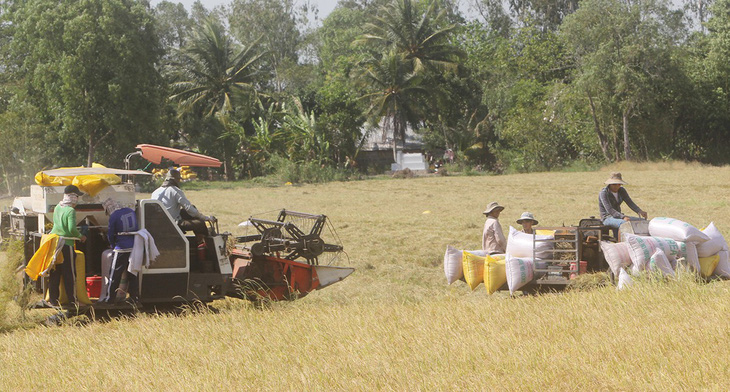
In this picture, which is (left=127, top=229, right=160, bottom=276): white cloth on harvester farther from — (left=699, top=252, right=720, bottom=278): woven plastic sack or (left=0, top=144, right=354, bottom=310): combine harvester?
(left=699, top=252, right=720, bottom=278): woven plastic sack

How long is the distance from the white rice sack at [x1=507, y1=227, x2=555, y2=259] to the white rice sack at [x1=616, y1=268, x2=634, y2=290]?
0.86 meters

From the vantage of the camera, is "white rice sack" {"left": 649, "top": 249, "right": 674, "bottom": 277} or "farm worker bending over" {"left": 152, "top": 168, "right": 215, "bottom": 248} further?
"farm worker bending over" {"left": 152, "top": 168, "right": 215, "bottom": 248}

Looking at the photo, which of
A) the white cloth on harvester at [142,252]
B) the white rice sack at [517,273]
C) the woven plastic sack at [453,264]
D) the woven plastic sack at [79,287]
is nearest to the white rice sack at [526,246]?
the white rice sack at [517,273]

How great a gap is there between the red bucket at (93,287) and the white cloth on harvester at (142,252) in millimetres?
400

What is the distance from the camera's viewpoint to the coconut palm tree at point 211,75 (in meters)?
A: 49.2

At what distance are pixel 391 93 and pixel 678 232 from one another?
37.0 metres

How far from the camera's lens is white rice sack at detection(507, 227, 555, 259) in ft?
32.4

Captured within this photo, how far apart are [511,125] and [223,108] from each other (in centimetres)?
1655

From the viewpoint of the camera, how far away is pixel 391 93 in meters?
46.0

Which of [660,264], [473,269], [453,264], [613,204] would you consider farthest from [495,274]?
[613,204]

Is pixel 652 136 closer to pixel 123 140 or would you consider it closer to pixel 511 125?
pixel 511 125

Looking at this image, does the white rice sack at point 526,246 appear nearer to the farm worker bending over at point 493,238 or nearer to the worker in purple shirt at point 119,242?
the farm worker bending over at point 493,238

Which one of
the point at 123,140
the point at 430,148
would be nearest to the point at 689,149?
the point at 430,148

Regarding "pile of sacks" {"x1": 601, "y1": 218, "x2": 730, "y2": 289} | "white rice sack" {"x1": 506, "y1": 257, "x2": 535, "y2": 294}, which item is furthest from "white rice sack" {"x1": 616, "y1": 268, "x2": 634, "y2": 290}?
"white rice sack" {"x1": 506, "y1": 257, "x2": 535, "y2": 294}
